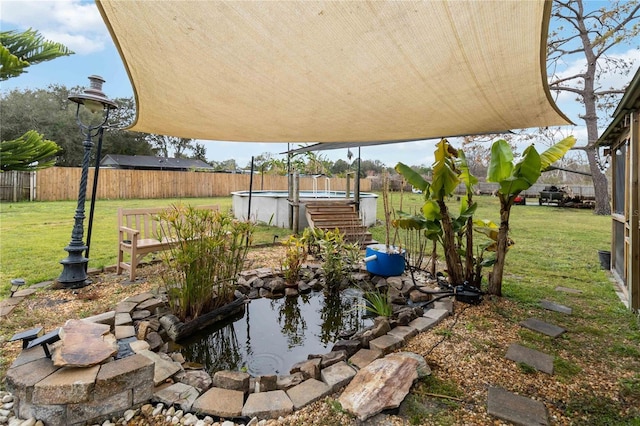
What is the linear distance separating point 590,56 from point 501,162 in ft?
49.2

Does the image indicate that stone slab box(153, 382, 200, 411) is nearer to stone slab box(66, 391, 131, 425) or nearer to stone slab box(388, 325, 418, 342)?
stone slab box(66, 391, 131, 425)

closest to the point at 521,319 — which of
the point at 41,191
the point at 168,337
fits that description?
the point at 168,337

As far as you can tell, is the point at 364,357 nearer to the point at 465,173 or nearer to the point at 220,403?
the point at 220,403

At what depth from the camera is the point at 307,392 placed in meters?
1.94

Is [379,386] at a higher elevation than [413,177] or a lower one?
lower

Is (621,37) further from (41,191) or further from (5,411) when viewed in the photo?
(41,191)

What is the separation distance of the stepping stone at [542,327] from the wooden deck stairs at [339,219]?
359cm

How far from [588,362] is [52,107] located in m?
27.5

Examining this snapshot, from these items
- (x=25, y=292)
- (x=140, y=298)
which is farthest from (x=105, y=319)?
(x=25, y=292)

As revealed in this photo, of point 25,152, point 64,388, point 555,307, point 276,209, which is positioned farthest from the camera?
point 276,209

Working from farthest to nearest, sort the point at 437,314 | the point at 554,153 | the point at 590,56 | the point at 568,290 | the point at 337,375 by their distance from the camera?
the point at 590,56 < the point at 568,290 < the point at 554,153 < the point at 437,314 < the point at 337,375

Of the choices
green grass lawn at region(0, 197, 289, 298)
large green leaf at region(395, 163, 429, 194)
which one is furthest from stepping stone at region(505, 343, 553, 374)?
green grass lawn at region(0, 197, 289, 298)

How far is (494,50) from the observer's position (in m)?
1.88

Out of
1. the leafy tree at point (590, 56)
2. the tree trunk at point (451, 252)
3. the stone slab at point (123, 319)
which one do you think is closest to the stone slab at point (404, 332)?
the tree trunk at point (451, 252)
